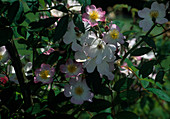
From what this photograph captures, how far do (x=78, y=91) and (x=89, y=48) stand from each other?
170mm

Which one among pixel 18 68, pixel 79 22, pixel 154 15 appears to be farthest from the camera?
pixel 18 68

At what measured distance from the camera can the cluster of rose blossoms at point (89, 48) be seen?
65 cm

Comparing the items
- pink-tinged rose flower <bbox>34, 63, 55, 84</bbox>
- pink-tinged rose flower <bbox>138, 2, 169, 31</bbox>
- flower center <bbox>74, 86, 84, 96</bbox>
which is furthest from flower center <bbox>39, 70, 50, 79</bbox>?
pink-tinged rose flower <bbox>138, 2, 169, 31</bbox>

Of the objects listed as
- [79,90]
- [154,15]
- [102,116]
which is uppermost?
[154,15]

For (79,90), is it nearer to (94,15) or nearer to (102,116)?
(102,116)

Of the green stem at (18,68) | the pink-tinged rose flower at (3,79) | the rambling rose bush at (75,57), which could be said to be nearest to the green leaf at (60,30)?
the rambling rose bush at (75,57)

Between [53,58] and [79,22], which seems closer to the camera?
[79,22]

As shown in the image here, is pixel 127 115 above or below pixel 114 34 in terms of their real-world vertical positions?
below

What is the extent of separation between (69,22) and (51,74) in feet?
0.63

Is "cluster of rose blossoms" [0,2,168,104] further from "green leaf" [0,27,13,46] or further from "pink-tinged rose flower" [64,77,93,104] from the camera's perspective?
"green leaf" [0,27,13,46]

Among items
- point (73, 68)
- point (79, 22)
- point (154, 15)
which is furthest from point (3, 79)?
point (154, 15)

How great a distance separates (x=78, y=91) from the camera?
752 mm

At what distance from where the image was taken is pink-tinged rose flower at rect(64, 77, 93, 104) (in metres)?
0.75

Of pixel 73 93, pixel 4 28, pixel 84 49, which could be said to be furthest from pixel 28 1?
pixel 73 93
